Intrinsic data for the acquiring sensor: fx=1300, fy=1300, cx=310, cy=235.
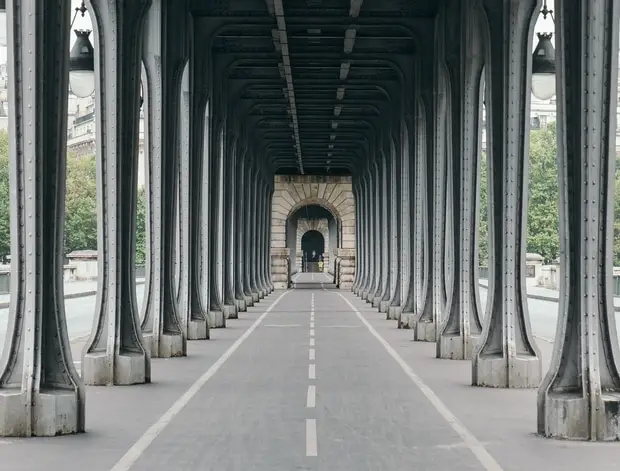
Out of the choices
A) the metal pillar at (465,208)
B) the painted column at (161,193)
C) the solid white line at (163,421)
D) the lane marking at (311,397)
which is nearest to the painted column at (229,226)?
the painted column at (161,193)

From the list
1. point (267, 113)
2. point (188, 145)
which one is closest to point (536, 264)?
point (267, 113)

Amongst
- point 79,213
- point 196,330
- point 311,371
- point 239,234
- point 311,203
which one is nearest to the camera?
→ point 311,371

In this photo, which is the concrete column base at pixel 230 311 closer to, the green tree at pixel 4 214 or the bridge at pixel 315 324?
the bridge at pixel 315 324

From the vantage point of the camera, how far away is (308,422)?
607 inches

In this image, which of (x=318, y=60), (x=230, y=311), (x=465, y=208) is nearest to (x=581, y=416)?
(x=465, y=208)

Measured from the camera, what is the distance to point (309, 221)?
18175 centimetres

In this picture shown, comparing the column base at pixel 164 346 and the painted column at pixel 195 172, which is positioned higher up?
the painted column at pixel 195 172

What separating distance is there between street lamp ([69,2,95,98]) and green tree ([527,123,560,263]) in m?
84.9

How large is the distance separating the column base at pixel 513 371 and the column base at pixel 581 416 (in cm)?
585

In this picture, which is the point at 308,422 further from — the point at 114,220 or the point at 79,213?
the point at 79,213

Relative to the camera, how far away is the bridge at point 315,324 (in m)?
13.9

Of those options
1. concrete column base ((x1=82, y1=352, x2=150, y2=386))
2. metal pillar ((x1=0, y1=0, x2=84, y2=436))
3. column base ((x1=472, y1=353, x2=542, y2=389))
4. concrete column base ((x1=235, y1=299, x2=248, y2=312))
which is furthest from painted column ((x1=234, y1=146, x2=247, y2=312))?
metal pillar ((x1=0, y1=0, x2=84, y2=436))

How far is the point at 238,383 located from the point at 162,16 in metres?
9.30

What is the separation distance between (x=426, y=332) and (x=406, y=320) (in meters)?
6.30
